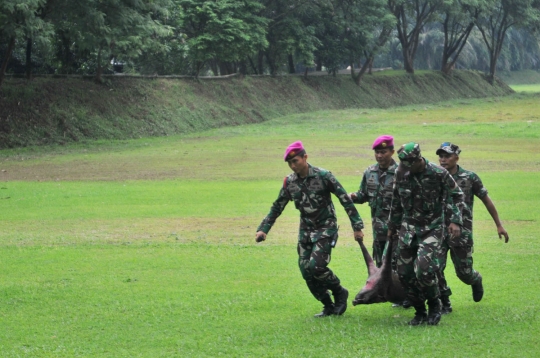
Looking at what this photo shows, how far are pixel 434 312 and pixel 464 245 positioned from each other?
41.3 inches

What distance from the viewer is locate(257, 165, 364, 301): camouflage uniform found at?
8.66 meters

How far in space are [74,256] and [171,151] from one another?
20056 millimetres

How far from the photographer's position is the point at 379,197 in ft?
30.7

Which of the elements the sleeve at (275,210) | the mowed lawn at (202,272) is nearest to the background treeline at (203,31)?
the mowed lawn at (202,272)

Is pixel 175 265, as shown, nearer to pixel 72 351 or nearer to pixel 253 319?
pixel 253 319

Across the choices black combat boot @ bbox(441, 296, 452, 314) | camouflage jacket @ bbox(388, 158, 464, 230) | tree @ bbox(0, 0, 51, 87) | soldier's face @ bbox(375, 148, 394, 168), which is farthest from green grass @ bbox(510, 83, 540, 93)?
camouflage jacket @ bbox(388, 158, 464, 230)

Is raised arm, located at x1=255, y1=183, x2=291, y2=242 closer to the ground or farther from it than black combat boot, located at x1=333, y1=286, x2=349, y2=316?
farther from it

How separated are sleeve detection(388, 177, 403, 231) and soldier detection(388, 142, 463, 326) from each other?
8 centimetres

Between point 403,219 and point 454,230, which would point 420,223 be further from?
point 454,230

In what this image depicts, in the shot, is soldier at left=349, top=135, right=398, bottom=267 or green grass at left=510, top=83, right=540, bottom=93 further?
green grass at left=510, top=83, right=540, bottom=93

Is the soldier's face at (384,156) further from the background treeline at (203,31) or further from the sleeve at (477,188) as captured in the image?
the background treeline at (203,31)

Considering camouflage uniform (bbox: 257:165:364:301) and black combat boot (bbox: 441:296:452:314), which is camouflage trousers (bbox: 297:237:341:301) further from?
black combat boot (bbox: 441:296:452:314)

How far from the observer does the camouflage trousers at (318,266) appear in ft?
28.2

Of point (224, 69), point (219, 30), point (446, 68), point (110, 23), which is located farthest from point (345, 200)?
point (446, 68)
